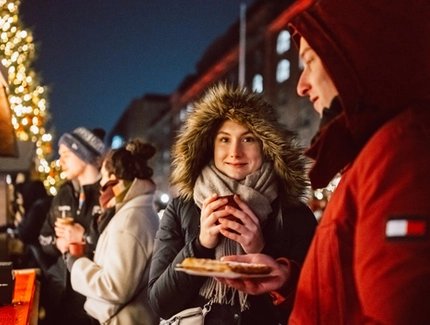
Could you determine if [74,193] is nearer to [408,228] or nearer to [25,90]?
[25,90]

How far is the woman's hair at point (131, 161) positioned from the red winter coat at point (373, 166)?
3.49 meters

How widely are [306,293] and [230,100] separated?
2.03 meters

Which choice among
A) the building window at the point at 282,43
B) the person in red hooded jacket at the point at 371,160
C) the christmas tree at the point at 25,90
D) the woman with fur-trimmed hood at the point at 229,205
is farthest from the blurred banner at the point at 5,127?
the building window at the point at 282,43

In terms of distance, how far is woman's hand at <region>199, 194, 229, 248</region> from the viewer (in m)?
3.49

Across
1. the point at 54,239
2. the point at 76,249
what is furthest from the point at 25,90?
the point at 76,249

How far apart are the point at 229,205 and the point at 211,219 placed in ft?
0.43

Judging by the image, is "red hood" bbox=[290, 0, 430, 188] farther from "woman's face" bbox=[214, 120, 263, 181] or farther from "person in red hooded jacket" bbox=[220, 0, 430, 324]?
"woman's face" bbox=[214, 120, 263, 181]

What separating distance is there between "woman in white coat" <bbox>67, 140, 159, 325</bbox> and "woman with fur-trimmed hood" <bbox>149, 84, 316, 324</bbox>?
94 cm

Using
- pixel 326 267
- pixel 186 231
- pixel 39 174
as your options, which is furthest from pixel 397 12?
pixel 39 174

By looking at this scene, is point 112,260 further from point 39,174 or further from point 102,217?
point 39,174

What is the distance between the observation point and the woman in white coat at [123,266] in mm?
4883

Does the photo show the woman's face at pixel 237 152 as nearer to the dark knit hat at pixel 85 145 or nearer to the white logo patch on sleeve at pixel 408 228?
the white logo patch on sleeve at pixel 408 228

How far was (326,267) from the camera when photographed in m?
2.14

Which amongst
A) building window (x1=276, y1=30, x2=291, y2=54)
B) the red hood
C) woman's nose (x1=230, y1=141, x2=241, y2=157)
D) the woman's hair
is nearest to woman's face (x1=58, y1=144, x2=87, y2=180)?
the woman's hair
